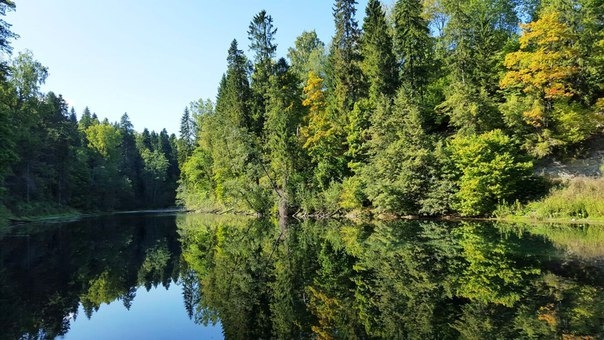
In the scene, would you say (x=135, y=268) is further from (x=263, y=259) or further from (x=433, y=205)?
(x=433, y=205)

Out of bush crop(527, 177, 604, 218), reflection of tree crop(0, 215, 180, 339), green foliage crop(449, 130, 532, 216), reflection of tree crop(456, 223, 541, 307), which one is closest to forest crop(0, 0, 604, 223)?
green foliage crop(449, 130, 532, 216)

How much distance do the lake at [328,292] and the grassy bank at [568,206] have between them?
20.7 ft

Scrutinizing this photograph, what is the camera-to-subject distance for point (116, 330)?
327 inches

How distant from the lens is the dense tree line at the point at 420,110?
2947cm

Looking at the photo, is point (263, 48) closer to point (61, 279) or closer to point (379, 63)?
point (379, 63)

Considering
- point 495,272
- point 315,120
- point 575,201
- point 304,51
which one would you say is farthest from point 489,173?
point 304,51

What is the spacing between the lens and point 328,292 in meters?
9.84

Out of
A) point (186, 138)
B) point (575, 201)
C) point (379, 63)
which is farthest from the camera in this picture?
point (186, 138)

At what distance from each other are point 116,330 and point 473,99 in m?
31.3

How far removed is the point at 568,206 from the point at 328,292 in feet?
67.6

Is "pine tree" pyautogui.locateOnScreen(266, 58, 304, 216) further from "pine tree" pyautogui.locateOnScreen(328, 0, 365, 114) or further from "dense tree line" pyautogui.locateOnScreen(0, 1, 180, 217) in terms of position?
"dense tree line" pyautogui.locateOnScreen(0, 1, 180, 217)

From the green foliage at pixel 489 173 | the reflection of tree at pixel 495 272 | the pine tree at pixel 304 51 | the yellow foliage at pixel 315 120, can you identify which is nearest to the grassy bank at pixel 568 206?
the green foliage at pixel 489 173

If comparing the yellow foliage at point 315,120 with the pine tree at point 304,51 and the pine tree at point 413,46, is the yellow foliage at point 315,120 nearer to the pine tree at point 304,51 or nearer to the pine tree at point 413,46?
the pine tree at point 413,46

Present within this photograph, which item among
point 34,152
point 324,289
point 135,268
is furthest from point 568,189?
point 34,152
